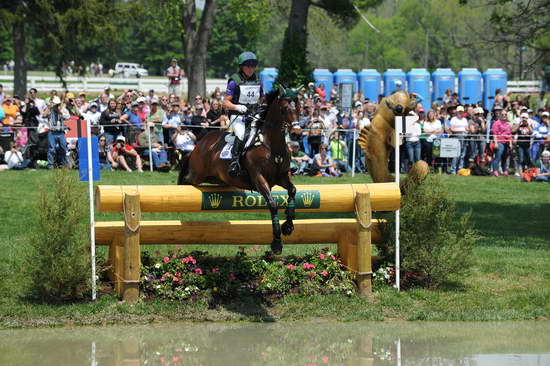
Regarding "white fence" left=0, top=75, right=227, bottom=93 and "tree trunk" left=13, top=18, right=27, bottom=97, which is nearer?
"tree trunk" left=13, top=18, right=27, bottom=97

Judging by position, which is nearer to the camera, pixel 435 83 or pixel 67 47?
pixel 67 47

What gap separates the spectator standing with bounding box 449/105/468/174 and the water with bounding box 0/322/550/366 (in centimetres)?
1490

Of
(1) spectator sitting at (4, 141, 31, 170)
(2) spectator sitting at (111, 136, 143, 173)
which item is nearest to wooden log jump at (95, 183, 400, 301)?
(2) spectator sitting at (111, 136, 143, 173)

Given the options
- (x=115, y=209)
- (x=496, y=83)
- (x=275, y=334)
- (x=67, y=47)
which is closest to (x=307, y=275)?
(x=275, y=334)

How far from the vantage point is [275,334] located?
10156mm

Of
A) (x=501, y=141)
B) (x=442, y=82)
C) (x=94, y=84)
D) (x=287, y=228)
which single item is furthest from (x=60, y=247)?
(x=94, y=84)

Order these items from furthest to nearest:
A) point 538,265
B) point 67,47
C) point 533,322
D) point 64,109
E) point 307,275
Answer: point 67,47, point 64,109, point 538,265, point 307,275, point 533,322

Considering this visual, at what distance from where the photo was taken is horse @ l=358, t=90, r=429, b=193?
12.6 m

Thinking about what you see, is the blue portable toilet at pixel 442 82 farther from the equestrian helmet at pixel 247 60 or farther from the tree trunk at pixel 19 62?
the equestrian helmet at pixel 247 60

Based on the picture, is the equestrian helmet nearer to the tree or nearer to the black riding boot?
the black riding boot

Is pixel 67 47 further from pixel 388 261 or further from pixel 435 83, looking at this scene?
pixel 388 261

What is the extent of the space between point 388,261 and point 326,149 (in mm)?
12103

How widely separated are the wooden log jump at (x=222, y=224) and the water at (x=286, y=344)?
1.09 meters

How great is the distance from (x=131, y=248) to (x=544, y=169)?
1654 centimetres
